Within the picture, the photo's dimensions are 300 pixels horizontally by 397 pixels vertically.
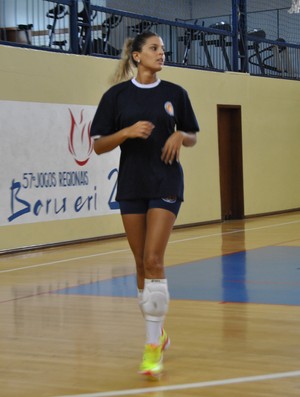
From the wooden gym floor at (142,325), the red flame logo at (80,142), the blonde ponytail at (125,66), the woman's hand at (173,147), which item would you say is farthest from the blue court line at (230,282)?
the red flame logo at (80,142)

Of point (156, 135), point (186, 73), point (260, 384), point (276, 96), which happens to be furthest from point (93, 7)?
point (260, 384)

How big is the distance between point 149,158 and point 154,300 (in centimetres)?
77

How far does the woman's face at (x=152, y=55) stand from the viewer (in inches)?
188

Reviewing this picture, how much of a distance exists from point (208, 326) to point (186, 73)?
943 cm

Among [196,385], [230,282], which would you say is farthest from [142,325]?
[230,282]

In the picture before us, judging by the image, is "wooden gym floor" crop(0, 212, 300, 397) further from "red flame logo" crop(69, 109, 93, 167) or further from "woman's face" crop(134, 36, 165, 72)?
"red flame logo" crop(69, 109, 93, 167)

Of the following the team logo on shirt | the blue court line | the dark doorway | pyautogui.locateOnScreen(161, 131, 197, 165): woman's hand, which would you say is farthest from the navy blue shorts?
the dark doorway

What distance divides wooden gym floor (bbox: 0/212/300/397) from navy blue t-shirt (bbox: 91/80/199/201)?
99 cm

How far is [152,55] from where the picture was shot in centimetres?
477

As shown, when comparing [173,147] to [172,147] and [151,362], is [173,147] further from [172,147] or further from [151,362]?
[151,362]

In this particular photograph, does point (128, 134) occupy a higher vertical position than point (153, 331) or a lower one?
higher

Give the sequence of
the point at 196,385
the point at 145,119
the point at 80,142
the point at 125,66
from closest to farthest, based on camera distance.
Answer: the point at 196,385, the point at 145,119, the point at 125,66, the point at 80,142

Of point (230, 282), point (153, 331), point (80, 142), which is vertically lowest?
point (230, 282)

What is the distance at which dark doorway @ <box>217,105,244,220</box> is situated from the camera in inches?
642
